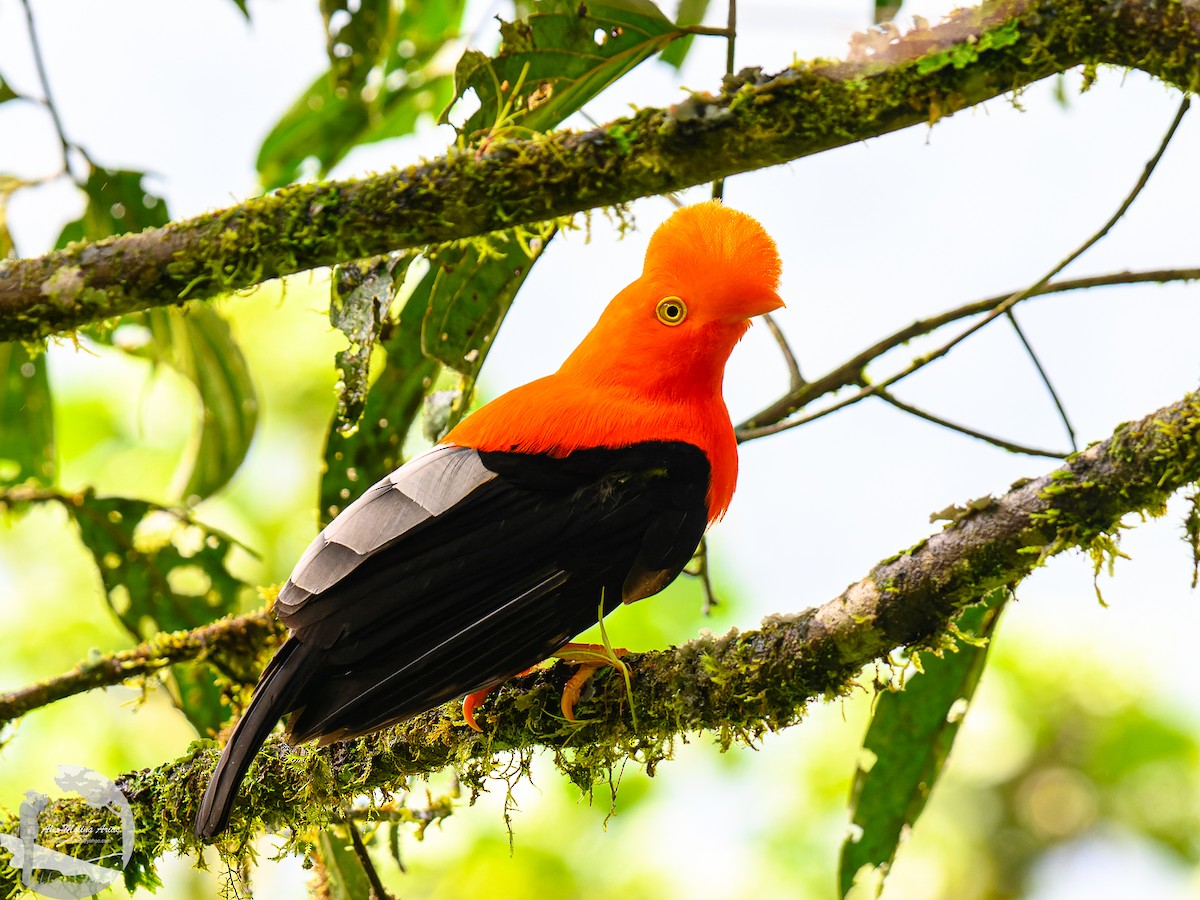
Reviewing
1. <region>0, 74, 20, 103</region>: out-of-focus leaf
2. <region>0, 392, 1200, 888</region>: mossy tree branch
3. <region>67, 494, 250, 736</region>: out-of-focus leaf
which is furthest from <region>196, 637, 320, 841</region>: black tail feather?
<region>0, 74, 20, 103</region>: out-of-focus leaf

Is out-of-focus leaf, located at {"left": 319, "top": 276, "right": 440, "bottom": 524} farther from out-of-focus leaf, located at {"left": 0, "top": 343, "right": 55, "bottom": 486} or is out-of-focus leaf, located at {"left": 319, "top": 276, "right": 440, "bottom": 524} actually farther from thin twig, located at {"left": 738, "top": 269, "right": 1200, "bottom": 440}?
out-of-focus leaf, located at {"left": 0, "top": 343, "right": 55, "bottom": 486}

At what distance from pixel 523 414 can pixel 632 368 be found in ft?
1.06

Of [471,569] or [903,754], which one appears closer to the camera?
[471,569]

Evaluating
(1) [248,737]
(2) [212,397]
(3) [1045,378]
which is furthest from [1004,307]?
(2) [212,397]

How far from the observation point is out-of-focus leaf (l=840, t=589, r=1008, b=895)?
2572mm

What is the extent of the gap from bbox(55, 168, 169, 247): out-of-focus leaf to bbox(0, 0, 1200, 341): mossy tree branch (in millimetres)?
1680

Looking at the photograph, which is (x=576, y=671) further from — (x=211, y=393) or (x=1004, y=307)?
(x=211, y=393)

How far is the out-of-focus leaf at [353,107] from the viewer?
417cm

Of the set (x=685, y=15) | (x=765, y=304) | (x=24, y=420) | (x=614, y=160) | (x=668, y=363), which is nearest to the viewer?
(x=614, y=160)

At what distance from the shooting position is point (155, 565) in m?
3.30

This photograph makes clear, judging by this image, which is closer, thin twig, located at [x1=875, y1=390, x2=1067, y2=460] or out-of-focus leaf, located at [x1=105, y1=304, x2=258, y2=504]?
thin twig, located at [x1=875, y1=390, x2=1067, y2=460]

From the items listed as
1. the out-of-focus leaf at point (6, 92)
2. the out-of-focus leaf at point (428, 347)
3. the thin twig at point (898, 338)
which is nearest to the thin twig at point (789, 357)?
the thin twig at point (898, 338)

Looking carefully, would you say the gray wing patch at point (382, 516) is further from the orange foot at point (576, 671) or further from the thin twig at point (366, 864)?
the thin twig at point (366, 864)

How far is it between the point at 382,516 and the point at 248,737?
1.65ft
